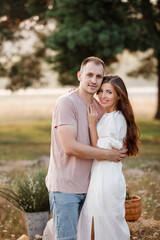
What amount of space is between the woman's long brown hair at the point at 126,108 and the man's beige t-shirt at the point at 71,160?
385 mm

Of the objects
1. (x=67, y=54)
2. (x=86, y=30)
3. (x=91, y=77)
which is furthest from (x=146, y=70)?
(x=91, y=77)

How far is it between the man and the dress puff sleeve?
0.29 feet

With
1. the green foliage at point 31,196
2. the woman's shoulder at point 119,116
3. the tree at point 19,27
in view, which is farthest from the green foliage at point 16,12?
the woman's shoulder at point 119,116

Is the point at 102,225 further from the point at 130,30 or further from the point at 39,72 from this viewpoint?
the point at 39,72

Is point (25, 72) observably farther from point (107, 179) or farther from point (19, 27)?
point (107, 179)

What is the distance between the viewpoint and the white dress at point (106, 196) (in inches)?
148

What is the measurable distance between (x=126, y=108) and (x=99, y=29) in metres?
10.3

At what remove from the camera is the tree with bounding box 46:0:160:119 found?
44.6ft

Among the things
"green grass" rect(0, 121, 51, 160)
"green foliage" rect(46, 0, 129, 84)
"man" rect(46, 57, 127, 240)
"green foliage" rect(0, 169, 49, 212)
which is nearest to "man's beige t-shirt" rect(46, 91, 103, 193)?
"man" rect(46, 57, 127, 240)

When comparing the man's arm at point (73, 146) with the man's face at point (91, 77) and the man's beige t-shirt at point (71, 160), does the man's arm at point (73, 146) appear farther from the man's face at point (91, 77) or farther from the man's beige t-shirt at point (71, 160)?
the man's face at point (91, 77)

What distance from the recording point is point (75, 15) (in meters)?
14.4

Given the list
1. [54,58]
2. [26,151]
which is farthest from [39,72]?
[26,151]

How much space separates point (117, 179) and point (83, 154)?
19.0 inches

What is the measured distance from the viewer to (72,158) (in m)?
3.78
